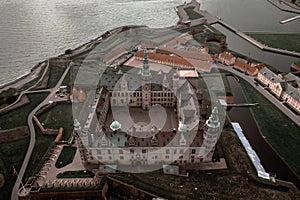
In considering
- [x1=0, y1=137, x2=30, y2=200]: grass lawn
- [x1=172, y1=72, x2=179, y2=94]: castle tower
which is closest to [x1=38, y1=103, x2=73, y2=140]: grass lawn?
[x1=0, y1=137, x2=30, y2=200]: grass lawn

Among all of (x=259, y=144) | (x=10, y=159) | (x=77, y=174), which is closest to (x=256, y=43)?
(x=259, y=144)

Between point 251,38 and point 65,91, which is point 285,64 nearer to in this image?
point 251,38

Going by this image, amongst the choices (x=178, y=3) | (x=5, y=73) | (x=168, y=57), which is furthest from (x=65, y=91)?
(x=178, y=3)

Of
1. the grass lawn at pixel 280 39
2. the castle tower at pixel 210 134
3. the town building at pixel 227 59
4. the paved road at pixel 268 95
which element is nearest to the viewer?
the castle tower at pixel 210 134

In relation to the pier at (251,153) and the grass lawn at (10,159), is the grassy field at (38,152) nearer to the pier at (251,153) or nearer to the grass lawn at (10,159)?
the grass lawn at (10,159)

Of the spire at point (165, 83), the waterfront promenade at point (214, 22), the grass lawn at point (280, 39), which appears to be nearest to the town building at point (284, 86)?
the waterfront promenade at point (214, 22)

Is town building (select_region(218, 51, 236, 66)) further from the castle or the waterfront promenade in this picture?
the castle
